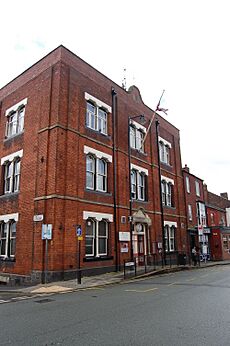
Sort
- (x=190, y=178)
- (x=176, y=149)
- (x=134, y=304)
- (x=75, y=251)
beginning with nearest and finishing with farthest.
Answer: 1. (x=134, y=304)
2. (x=75, y=251)
3. (x=176, y=149)
4. (x=190, y=178)

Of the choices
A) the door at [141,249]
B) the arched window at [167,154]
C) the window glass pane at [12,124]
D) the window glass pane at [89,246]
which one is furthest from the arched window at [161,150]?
the window glass pane at [12,124]

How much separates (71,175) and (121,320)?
417 inches

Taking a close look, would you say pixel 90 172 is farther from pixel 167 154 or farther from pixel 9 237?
pixel 167 154

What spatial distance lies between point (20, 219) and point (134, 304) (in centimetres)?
1026

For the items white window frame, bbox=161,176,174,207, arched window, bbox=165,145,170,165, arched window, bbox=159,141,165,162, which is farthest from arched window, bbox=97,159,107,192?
arched window, bbox=165,145,170,165

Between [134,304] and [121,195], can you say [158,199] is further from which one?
[134,304]

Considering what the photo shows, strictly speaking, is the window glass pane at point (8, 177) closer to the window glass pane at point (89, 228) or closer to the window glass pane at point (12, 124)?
the window glass pane at point (12, 124)

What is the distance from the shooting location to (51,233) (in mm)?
14992

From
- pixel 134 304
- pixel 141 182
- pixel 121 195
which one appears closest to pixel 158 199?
pixel 141 182

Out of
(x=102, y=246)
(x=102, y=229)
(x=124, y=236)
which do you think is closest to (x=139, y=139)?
(x=124, y=236)

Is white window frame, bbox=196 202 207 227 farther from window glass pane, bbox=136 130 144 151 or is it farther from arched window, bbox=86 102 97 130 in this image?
arched window, bbox=86 102 97 130

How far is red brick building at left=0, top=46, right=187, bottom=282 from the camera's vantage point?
52.1 feet

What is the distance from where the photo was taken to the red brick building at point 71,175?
1589 centimetres

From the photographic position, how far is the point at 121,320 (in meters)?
7.00
